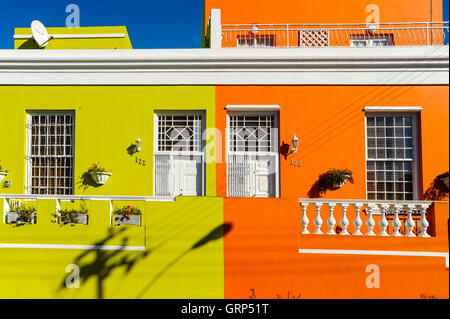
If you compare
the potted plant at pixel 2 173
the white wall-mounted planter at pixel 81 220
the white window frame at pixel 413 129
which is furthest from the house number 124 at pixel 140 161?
the white window frame at pixel 413 129

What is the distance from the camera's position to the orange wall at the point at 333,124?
21.5 ft

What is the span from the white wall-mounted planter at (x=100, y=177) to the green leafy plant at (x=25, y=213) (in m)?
1.48

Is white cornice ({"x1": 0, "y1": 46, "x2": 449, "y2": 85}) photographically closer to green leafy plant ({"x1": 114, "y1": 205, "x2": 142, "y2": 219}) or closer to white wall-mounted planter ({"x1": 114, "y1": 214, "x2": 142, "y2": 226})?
green leafy plant ({"x1": 114, "y1": 205, "x2": 142, "y2": 219})

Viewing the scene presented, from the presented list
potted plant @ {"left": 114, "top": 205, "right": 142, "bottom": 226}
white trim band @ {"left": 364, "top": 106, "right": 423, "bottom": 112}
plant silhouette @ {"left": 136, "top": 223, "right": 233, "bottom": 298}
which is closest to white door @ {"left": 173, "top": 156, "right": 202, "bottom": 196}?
potted plant @ {"left": 114, "top": 205, "right": 142, "bottom": 226}

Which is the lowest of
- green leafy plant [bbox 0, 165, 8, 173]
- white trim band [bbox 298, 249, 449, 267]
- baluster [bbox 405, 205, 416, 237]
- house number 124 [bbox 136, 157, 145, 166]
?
white trim band [bbox 298, 249, 449, 267]

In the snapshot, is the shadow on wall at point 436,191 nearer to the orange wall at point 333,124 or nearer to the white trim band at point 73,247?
the orange wall at point 333,124

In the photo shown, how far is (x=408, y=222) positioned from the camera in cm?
487

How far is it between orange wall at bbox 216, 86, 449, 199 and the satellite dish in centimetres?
531

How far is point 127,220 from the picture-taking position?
5.14 metres

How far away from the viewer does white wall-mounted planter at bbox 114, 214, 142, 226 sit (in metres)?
5.13

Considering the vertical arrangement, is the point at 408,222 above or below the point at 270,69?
below

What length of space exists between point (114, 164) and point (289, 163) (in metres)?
4.12
